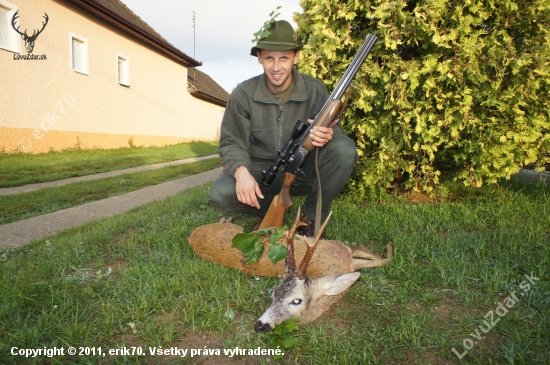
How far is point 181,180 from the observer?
805cm

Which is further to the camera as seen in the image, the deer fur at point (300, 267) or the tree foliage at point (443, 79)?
the tree foliage at point (443, 79)

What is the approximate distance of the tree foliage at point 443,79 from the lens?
153 inches

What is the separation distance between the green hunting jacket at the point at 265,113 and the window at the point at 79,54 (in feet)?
35.9

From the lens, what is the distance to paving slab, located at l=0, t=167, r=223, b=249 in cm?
387

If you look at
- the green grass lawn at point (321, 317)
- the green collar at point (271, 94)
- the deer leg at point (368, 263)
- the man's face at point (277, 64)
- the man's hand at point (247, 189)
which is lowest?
the green grass lawn at point (321, 317)

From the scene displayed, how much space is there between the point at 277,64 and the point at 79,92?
37.2 ft

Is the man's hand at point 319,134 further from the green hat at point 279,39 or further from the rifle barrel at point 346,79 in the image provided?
the green hat at point 279,39

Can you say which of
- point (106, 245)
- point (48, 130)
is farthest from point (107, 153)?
point (106, 245)

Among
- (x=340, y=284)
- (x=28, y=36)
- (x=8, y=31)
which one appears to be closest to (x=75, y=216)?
(x=340, y=284)

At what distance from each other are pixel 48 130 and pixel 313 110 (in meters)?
10.7

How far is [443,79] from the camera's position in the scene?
13.2 ft

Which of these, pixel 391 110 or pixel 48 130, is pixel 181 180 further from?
pixel 48 130

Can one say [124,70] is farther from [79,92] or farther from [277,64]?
[277,64]

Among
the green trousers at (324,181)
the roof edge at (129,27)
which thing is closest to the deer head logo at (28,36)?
the roof edge at (129,27)
